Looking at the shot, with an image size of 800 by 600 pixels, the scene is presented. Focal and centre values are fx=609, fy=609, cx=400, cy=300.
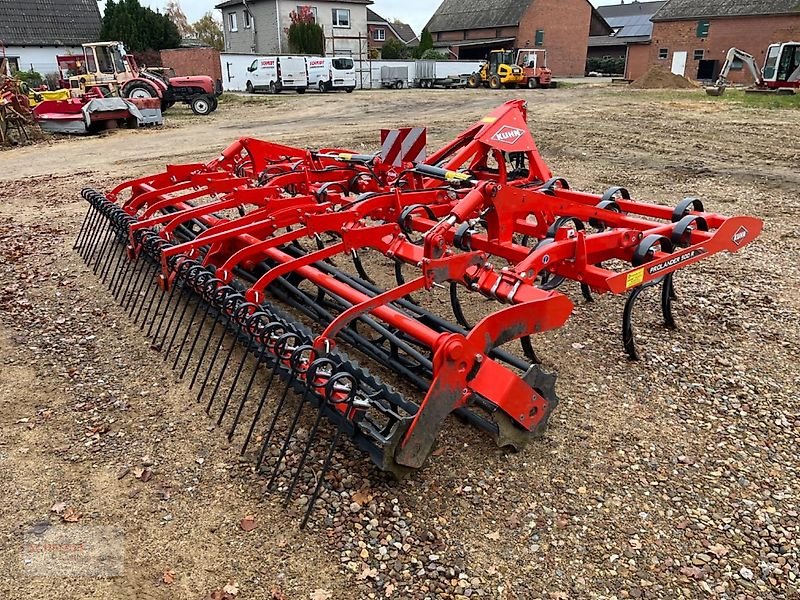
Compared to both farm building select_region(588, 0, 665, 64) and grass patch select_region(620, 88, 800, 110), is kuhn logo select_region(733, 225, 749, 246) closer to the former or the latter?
grass patch select_region(620, 88, 800, 110)

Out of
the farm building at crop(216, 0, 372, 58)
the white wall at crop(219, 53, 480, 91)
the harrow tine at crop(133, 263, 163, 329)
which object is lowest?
the harrow tine at crop(133, 263, 163, 329)

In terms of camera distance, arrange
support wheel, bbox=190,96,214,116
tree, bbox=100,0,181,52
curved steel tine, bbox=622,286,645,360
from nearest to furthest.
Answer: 1. curved steel tine, bbox=622,286,645,360
2. support wheel, bbox=190,96,214,116
3. tree, bbox=100,0,181,52

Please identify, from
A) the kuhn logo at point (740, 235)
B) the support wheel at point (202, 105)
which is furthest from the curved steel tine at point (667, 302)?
the support wheel at point (202, 105)

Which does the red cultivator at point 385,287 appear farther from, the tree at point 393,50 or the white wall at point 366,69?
the tree at point 393,50

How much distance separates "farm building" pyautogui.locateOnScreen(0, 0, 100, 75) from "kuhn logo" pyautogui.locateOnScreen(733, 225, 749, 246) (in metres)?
33.8

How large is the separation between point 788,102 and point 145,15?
32677 millimetres

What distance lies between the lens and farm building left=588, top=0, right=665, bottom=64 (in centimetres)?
5072

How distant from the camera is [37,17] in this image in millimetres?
30875

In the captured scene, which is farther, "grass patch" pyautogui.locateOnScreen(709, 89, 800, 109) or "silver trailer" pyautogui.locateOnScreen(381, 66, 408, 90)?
"silver trailer" pyautogui.locateOnScreen(381, 66, 408, 90)

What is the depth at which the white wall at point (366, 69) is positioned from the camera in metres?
30.2

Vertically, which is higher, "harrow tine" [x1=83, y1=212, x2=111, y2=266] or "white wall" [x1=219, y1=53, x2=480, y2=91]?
"white wall" [x1=219, y1=53, x2=480, y2=91]

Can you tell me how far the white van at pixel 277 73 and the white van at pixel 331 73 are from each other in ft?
1.26

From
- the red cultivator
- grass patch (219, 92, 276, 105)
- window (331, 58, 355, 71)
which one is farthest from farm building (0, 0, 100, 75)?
the red cultivator

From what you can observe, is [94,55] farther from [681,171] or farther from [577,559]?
[577,559]
